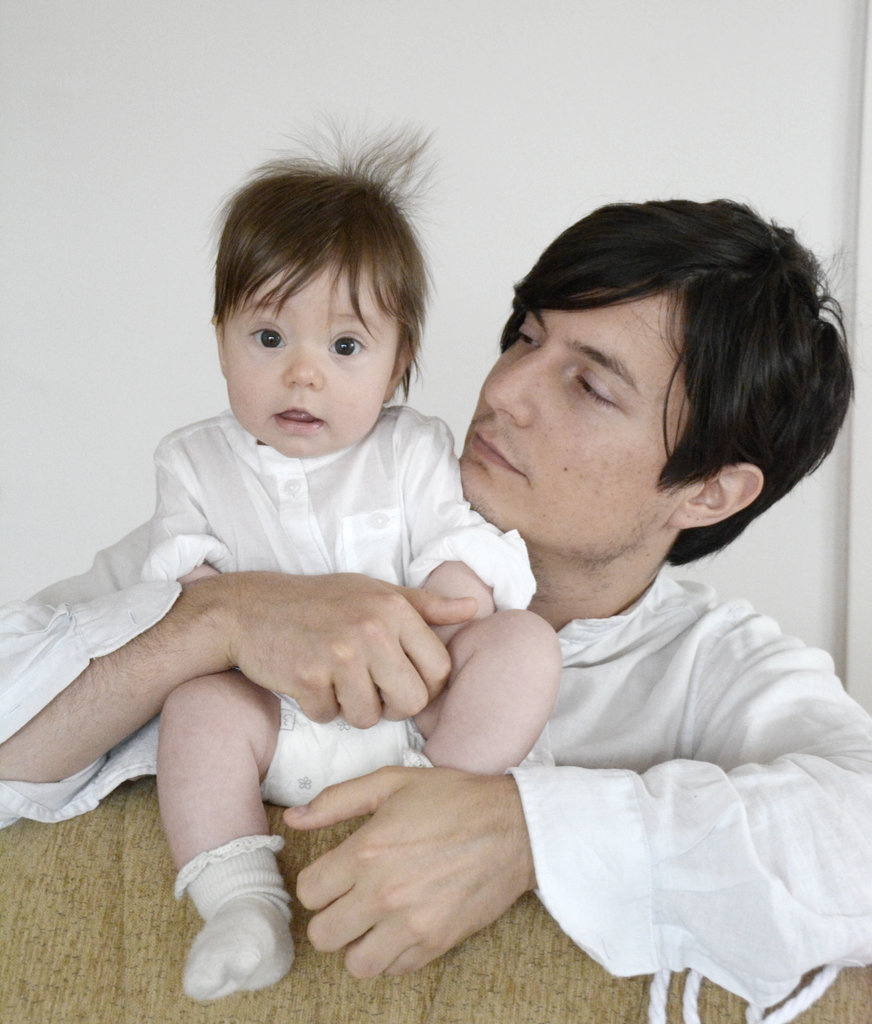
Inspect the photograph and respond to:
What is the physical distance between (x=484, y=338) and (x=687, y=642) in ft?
3.89

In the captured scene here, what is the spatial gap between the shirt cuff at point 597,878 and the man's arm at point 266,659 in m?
0.22

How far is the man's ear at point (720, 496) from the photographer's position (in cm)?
186

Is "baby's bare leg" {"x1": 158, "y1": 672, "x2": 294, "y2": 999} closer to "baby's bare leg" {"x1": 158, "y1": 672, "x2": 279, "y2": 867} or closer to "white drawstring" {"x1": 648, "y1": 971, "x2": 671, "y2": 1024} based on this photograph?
"baby's bare leg" {"x1": 158, "y1": 672, "x2": 279, "y2": 867}

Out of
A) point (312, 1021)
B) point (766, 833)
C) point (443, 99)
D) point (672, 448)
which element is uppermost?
point (443, 99)

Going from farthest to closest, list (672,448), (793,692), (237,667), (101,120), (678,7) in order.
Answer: (101,120)
(678,7)
(672,448)
(793,692)
(237,667)

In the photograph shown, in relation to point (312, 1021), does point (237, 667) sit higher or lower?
higher

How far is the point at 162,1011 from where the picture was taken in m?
1.31

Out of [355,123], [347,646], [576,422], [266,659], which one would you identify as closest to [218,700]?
[266,659]

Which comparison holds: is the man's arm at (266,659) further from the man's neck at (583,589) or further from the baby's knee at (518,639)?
the man's neck at (583,589)

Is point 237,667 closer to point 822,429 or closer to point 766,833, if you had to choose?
point 766,833

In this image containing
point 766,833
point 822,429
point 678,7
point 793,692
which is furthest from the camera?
point 678,7

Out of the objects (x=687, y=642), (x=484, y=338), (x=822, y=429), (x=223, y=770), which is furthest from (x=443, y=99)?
(x=223, y=770)

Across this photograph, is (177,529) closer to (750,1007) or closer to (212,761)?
(212,761)

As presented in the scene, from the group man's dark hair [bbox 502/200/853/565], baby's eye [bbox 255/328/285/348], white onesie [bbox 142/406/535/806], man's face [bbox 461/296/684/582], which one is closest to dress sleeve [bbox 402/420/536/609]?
white onesie [bbox 142/406/535/806]
